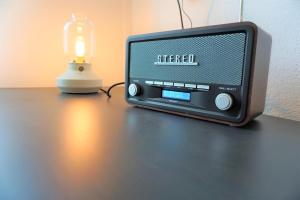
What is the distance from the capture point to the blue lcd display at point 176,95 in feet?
1.77

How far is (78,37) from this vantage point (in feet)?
4.00

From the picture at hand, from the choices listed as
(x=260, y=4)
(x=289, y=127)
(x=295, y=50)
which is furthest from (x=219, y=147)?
(x=260, y=4)

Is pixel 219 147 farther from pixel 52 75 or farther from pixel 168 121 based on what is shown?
pixel 52 75

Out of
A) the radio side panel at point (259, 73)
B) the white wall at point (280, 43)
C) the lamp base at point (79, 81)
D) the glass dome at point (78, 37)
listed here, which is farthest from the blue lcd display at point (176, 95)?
the glass dome at point (78, 37)

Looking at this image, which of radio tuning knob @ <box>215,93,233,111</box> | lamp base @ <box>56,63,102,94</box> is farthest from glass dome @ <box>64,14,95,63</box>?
radio tuning knob @ <box>215,93,233,111</box>

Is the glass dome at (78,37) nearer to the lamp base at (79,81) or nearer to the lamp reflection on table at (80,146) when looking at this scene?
the lamp base at (79,81)

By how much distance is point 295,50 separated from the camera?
573 millimetres

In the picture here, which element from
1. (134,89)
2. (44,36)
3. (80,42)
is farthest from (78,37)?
(134,89)

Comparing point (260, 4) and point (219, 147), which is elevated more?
point (260, 4)

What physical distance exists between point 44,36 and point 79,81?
0.42 m

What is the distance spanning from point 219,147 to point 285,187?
129mm

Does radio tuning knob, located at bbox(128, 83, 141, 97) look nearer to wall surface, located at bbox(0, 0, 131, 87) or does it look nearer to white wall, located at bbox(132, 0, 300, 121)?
white wall, located at bbox(132, 0, 300, 121)

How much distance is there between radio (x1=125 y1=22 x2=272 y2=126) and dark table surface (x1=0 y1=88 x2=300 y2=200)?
4cm

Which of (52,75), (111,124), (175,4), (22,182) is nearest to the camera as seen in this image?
(22,182)
